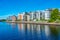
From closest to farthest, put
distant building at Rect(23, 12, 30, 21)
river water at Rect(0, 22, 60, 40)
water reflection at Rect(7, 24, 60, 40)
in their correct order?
water reflection at Rect(7, 24, 60, 40) < river water at Rect(0, 22, 60, 40) < distant building at Rect(23, 12, 30, 21)

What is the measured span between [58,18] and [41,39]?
2747cm

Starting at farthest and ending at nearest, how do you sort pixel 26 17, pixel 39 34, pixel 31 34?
pixel 26 17, pixel 31 34, pixel 39 34

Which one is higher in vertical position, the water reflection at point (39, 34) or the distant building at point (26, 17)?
the distant building at point (26, 17)

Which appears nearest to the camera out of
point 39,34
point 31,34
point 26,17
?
point 39,34

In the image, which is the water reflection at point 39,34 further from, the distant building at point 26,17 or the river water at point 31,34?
the distant building at point 26,17

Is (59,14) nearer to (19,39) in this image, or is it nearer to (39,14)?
(39,14)

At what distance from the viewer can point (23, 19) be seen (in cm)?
6575

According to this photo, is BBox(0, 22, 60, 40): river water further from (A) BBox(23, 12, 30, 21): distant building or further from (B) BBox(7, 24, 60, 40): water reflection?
(A) BBox(23, 12, 30, 21): distant building

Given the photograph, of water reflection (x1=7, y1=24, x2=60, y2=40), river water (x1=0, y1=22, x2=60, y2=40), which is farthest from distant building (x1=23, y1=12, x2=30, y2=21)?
water reflection (x1=7, y1=24, x2=60, y2=40)

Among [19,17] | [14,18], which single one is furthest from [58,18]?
[14,18]

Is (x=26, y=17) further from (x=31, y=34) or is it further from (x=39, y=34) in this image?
(x=39, y=34)

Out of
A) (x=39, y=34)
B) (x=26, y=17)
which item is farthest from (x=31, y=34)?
(x=26, y=17)

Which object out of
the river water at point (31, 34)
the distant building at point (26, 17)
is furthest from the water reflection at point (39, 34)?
the distant building at point (26, 17)

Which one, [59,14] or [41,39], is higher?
[59,14]
